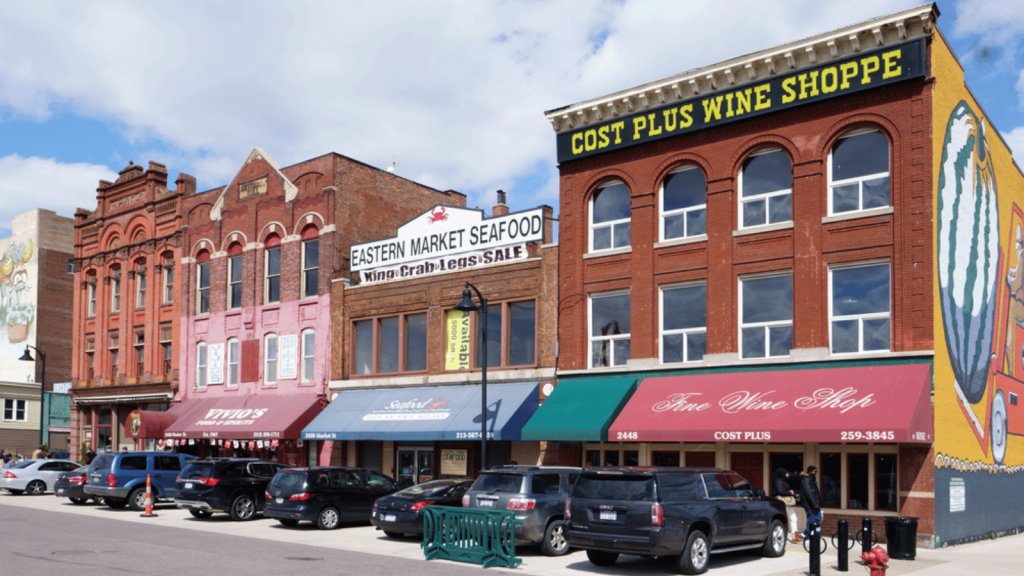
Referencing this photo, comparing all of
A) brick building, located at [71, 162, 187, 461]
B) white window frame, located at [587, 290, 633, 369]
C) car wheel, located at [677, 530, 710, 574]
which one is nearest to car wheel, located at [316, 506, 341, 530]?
white window frame, located at [587, 290, 633, 369]

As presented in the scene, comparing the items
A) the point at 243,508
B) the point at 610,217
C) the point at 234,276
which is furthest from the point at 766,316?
the point at 234,276

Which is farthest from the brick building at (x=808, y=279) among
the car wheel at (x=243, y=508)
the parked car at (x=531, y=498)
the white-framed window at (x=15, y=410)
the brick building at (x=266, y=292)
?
the white-framed window at (x=15, y=410)

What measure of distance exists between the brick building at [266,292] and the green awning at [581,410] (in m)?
10.8

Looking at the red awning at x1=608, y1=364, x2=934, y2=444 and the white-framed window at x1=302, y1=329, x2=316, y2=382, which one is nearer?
the red awning at x1=608, y1=364, x2=934, y2=444

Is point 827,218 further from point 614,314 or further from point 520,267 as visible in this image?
point 520,267

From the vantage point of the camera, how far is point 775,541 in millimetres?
17719

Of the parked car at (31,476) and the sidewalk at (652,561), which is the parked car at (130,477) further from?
the parked car at (31,476)

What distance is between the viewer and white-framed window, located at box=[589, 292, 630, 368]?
2564cm

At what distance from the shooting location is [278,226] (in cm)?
3619

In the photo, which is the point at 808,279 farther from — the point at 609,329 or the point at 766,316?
the point at 609,329

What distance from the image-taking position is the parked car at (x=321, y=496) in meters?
22.1

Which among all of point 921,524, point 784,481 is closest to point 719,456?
point 784,481

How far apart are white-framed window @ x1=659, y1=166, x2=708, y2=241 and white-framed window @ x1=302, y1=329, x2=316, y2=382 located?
14.8 meters

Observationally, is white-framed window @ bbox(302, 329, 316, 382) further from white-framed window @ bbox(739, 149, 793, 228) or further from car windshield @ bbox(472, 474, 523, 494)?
white-framed window @ bbox(739, 149, 793, 228)
